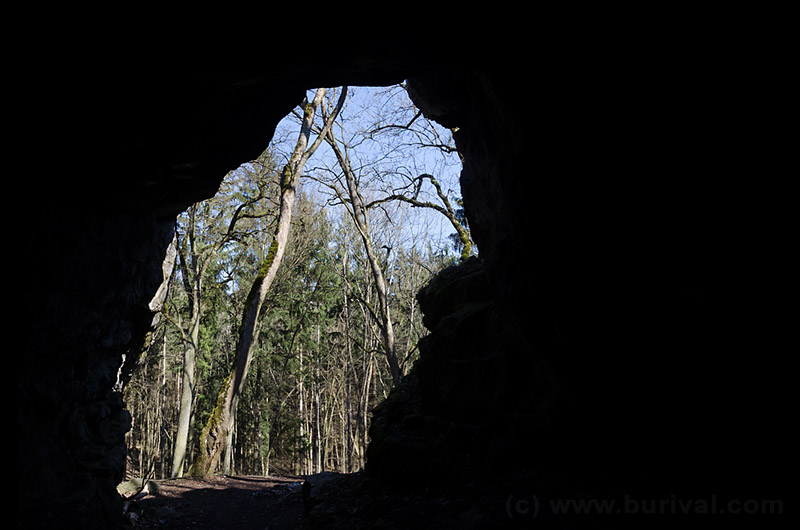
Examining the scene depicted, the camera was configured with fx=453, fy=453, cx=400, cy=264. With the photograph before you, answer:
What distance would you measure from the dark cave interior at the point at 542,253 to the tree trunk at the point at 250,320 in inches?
210

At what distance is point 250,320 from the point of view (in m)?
12.3

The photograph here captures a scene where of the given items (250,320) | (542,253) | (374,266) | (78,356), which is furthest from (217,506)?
(542,253)

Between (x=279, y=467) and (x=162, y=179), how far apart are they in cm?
3068

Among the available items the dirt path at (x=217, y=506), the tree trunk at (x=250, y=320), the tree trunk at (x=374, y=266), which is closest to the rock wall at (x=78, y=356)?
the dirt path at (x=217, y=506)

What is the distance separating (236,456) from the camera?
31.3 meters

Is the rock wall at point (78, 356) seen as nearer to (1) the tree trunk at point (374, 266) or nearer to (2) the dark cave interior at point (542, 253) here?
(2) the dark cave interior at point (542, 253)

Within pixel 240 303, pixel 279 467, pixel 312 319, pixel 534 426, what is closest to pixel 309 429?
pixel 279 467

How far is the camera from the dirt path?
7666 mm

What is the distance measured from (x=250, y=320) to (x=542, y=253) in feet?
31.6

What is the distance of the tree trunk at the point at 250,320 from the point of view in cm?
1168

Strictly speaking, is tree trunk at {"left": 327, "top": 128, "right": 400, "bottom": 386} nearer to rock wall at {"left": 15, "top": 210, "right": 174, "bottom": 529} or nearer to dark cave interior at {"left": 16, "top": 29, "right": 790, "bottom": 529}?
dark cave interior at {"left": 16, "top": 29, "right": 790, "bottom": 529}

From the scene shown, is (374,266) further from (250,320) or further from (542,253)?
(542,253)

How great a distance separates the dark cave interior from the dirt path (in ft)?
6.33

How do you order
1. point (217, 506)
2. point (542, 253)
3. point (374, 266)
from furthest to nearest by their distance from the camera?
point (374, 266), point (217, 506), point (542, 253)
